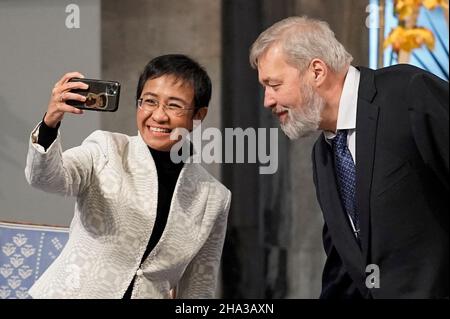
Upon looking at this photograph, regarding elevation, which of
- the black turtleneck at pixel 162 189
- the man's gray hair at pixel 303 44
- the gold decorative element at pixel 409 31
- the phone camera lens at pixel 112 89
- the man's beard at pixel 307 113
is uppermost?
the gold decorative element at pixel 409 31

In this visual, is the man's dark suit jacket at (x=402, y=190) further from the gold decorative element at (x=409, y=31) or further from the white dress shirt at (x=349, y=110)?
the gold decorative element at (x=409, y=31)

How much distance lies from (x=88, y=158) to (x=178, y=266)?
33 cm

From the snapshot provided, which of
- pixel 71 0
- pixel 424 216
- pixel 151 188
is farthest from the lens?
pixel 71 0

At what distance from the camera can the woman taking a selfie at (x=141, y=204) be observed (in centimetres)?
214

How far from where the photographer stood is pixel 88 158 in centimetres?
212

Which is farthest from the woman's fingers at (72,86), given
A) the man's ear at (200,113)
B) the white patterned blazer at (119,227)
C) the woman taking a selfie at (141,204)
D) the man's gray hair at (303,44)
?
the man's gray hair at (303,44)

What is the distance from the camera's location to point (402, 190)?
6.61 ft

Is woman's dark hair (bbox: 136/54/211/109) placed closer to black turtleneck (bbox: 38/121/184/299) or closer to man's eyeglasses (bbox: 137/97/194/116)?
man's eyeglasses (bbox: 137/97/194/116)

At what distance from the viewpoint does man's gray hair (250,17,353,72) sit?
2.14 m

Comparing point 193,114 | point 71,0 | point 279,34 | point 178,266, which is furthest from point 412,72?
point 71,0

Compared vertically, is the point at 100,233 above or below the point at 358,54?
below

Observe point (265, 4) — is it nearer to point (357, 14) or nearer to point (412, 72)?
point (357, 14)

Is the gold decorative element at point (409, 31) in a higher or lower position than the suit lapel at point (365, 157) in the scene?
higher

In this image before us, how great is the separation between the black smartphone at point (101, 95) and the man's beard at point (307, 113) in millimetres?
379
